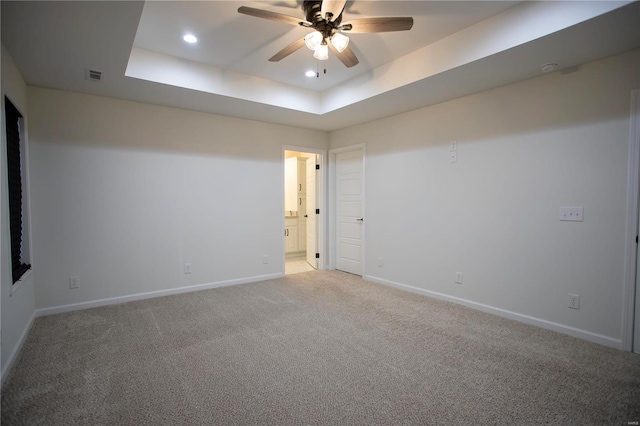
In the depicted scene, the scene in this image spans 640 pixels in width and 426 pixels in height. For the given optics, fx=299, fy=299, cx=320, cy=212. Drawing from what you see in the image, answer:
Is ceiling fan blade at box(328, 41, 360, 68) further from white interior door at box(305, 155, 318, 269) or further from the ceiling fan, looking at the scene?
white interior door at box(305, 155, 318, 269)

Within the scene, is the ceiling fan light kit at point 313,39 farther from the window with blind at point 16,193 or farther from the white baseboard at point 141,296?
the white baseboard at point 141,296

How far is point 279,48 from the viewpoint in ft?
9.93

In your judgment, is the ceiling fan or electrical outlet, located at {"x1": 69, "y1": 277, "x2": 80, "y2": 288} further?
electrical outlet, located at {"x1": 69, "y1": 277, "x2": 80, "y2": 288}

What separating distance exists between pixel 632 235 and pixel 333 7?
2.96 m

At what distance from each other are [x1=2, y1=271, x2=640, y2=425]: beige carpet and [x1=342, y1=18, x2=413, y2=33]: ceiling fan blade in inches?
98.8

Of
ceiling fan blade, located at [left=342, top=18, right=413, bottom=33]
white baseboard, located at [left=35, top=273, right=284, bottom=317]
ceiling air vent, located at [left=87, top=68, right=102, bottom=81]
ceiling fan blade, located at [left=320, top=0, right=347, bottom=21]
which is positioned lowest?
white baseboard, located at [left=35, top=273, right=284, bottom=317]

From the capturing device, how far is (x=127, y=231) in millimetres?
3682

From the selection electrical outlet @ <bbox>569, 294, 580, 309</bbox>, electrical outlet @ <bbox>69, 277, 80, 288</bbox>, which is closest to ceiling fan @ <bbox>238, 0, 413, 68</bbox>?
electrical outlet @ <bbox>569, 294, 580, 309</bbox>

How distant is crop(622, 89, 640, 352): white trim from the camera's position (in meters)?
2.41

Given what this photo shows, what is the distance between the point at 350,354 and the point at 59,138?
12.4ft

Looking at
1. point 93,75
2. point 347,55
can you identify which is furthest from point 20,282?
point 347,55

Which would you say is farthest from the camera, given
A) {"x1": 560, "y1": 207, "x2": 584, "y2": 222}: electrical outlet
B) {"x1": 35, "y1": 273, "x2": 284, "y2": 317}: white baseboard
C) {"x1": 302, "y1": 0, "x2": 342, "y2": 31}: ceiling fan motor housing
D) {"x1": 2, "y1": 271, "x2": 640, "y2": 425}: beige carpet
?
{"x1": 35, "y1": 273, "x2": 284, "y2": 317}: white baseboard

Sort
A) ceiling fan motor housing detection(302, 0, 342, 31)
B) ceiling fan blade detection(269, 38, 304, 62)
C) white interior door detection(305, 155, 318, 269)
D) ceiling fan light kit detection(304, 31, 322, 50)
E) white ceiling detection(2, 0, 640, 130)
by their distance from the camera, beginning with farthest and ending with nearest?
white interior door detection(305, 155, 318, 269)
ceiling fan blade detection(269, 38, 304, 62)
ceiling fan light kit detection(304, 31, 322, 50)
ceiling fan motor housing detection(302, 0, 342, 31)
white ceiling detection(2, 0, 640, 130)

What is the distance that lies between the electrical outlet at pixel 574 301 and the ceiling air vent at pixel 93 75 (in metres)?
4.92
